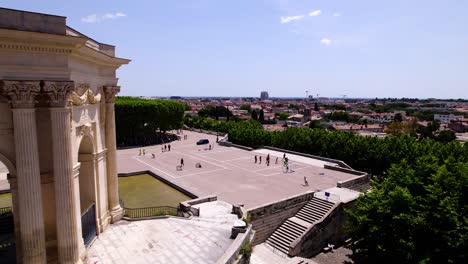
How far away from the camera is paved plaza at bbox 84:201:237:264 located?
→ 13945 mm

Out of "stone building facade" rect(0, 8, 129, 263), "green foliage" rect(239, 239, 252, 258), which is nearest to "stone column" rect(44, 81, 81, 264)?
"stone building facade" rect(0, 8, 129, 263)

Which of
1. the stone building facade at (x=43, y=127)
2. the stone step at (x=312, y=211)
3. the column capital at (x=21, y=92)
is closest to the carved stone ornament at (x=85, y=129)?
the stone building facade at (x=43, y=127)

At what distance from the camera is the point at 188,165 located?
39.0 meters

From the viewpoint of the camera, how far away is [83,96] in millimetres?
14078

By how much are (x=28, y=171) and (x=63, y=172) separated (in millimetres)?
1115

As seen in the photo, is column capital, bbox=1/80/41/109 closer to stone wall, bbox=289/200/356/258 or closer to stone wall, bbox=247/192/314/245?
stone wall, bbox=247/192/314/245

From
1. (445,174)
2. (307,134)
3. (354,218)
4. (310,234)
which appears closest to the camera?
(445,174)

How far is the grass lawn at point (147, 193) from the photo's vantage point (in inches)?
969

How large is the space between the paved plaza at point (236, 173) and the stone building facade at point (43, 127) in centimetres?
1423

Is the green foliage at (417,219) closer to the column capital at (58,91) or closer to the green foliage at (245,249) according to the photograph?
the green foliage at (245,249)

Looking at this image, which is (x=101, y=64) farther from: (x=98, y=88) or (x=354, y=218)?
(x=354, y=218)

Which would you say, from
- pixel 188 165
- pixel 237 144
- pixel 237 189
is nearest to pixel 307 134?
pixel 237 144

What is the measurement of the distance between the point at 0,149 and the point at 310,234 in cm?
1994

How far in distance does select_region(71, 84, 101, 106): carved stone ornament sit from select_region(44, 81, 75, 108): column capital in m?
1.34
